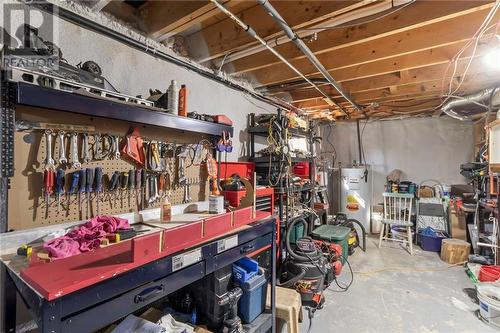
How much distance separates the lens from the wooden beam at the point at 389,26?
1.55 meters

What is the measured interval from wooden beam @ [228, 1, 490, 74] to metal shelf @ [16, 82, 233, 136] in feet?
3.54

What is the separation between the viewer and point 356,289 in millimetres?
2666

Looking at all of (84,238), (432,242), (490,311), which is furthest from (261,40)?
(432,242)

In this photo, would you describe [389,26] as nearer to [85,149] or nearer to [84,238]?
[85,149]

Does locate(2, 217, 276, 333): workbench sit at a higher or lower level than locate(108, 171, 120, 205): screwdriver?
lower

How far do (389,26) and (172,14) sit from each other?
1.51 metres

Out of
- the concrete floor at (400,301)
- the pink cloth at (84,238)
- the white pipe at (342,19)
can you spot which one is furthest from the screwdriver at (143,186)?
the concrete floor at (400,301)

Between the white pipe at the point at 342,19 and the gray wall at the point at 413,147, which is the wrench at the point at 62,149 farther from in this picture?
the gray wall at the point at 413,147

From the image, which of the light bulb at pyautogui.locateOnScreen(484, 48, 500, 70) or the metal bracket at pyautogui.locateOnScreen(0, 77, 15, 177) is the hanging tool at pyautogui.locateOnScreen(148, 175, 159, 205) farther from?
the light bulb at pyautogui.locateOnScreen(484, 48, 500, 70)

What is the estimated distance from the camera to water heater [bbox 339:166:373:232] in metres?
4.63

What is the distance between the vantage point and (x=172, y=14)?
1594 mm

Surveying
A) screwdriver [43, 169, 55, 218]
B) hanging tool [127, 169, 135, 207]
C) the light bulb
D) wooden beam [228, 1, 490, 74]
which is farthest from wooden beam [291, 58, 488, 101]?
screwdriver [43, 169, 55, 218]

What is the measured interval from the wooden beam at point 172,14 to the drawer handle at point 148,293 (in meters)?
1.56

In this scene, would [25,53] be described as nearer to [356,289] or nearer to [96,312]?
[96,312]
